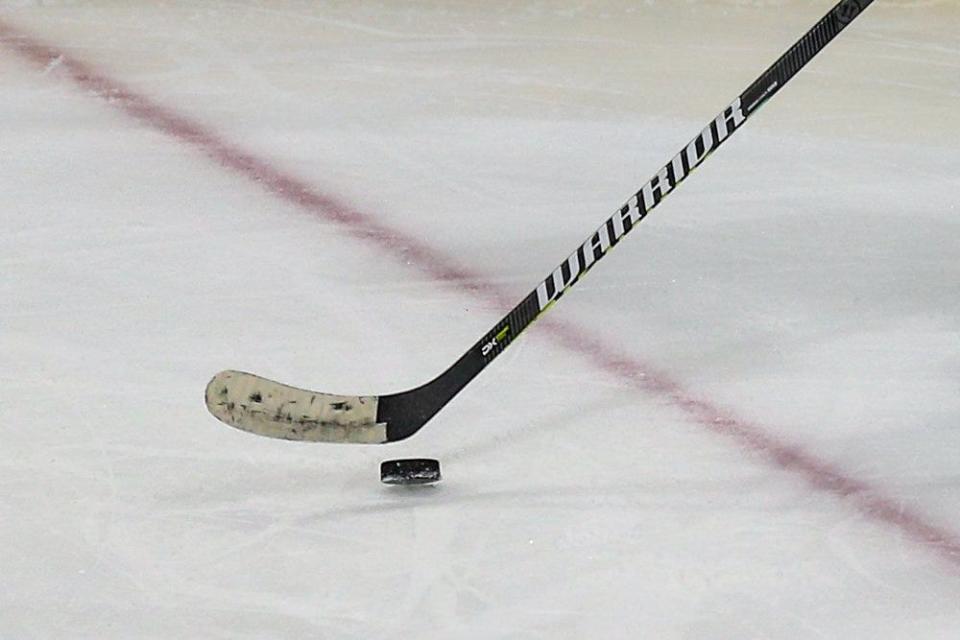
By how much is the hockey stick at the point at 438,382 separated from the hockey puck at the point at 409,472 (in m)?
0.04

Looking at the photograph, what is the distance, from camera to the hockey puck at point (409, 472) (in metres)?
2.21

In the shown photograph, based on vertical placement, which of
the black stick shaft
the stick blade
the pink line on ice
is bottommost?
the pink line on ice

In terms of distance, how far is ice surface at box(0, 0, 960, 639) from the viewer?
2.02 metres

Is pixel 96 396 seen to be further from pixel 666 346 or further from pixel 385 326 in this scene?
pixel 666 346

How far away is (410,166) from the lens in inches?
133

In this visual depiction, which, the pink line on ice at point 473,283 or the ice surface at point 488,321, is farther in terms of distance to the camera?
the pink line on ice at point 473,283

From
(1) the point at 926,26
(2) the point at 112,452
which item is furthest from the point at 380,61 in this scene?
(2) the point at 112,452

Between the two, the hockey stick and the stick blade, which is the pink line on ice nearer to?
the hockey stick

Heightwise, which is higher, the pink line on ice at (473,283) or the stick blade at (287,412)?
the stick blade at (287,412)

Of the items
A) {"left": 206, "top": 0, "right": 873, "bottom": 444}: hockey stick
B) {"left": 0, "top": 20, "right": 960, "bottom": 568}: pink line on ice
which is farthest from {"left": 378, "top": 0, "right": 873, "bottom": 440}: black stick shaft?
{"left": 0, "top": 20, "right": 960, "bottom": 568}: pink line on ice

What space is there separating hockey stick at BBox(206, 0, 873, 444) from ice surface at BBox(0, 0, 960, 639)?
67 mm

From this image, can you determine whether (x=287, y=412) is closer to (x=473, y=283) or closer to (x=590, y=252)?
(x=590, y=252)

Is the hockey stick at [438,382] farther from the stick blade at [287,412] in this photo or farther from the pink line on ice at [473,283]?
the pink line on ice at [473,283]

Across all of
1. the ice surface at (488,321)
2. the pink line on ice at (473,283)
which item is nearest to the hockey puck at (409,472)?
the ice surface at (488,321)
